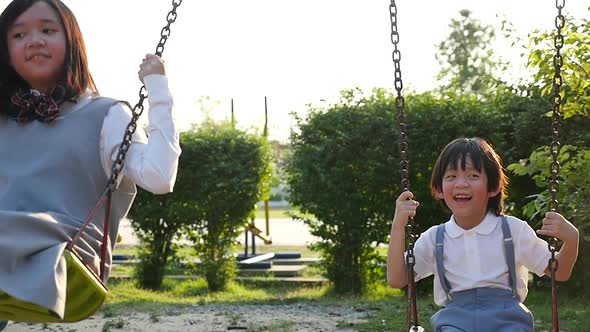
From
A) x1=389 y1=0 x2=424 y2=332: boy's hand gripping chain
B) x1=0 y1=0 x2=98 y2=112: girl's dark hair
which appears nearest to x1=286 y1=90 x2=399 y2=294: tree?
x1=389 y1=0 x2=424 y2=332: boy's hand gripping chain

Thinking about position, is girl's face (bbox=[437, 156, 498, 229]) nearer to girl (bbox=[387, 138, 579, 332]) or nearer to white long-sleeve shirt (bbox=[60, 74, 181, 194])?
girl (bbox=[387, 138, 579, 332])

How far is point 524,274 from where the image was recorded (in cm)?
389

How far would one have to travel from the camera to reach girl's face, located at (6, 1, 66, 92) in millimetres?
3408

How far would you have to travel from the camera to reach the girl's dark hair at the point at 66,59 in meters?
3.44

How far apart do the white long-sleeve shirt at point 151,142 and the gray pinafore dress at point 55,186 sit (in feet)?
0.13

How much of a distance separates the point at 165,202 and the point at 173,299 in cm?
126

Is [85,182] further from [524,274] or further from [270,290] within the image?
[270,290]

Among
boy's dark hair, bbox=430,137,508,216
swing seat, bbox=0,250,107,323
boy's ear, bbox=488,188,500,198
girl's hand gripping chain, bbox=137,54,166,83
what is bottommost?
swing seat, bbox=0,250,107,323

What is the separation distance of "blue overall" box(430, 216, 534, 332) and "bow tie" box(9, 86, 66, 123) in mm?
1641

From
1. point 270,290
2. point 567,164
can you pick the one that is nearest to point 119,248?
point 270,290

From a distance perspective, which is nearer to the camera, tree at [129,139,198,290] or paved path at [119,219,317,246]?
tree at [129,139,198,290]

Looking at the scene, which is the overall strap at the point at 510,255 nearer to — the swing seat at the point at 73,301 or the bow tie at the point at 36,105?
the swing seat at the point at 73,301

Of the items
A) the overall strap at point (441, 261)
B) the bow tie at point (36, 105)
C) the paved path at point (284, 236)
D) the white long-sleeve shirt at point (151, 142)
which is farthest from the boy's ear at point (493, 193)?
the paved path at point (284, 236)

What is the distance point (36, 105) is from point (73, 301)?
70 centimetres
